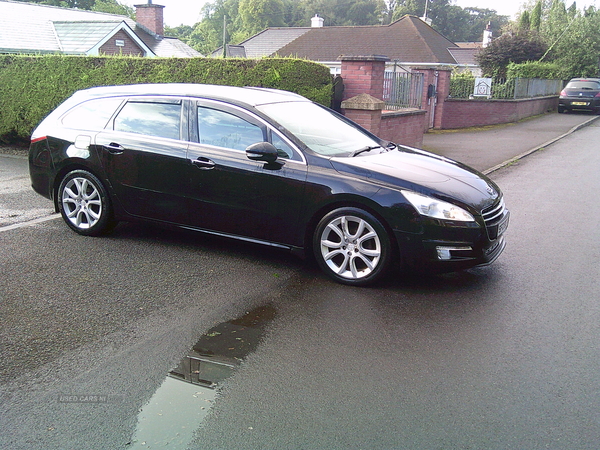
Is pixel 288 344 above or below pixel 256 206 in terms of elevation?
below

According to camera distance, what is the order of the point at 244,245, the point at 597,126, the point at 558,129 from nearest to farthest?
1. the point at 244,245
2. the point at 558,129
3. the point at 597,126

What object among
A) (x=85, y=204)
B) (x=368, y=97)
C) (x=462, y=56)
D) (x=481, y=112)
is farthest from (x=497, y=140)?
(x=462, y=56)

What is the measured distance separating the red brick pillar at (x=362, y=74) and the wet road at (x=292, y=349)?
5.94m

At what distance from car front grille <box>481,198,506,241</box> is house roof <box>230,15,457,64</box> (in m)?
37.1

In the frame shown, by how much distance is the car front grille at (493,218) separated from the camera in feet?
17.6

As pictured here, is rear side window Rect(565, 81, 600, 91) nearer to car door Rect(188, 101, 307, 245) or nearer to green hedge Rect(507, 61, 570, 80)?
green hedge Rect(507, 61, 570, 80)

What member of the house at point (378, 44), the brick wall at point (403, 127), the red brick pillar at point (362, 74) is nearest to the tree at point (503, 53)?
the house at point (378, 44)

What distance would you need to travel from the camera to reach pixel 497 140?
18.0m

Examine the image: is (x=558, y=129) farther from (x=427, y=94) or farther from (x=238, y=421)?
(x=238, y=421)

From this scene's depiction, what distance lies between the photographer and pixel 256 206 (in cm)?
575

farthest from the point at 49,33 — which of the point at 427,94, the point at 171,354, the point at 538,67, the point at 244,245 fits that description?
the point at 171,354

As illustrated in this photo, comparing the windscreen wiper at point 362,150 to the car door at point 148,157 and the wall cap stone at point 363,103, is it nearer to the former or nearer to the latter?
the car door at point 148,157

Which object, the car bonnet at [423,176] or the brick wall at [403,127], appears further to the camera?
the brick wall at [403,127]

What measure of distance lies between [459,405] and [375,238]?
2.05 metres
